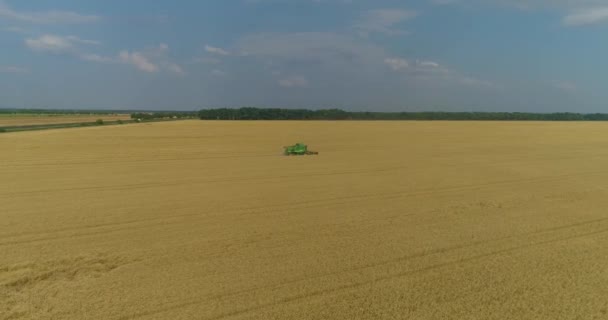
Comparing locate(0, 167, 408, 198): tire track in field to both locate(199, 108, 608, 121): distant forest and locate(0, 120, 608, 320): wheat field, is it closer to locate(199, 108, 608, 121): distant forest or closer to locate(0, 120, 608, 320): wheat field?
locate(0, 120, 608, 320): wheat field

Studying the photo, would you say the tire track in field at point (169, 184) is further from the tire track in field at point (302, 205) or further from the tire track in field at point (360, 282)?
the tire track in field at point (360, 282)

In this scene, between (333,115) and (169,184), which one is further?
(333,115)

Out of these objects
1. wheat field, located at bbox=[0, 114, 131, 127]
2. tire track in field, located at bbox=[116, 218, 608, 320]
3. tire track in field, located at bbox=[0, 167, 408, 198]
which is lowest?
tire track in field, located at bbox=[116, 218, 608, 320]

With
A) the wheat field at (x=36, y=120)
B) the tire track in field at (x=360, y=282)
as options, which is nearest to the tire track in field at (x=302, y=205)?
the tire track in field at (x=360, y=282)

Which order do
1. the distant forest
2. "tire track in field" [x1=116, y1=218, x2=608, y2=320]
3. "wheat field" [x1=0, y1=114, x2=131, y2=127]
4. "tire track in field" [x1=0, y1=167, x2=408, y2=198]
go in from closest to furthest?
1. "tire track in field" [x1=116, y1=218, x2=608, y2=320]
2. "tire track in field" [x1=0, y1=167, x2=408, y2=198]
3. "wheat field" [x1=0, y1=114, x2=131, y2=127]
4. the distant forest

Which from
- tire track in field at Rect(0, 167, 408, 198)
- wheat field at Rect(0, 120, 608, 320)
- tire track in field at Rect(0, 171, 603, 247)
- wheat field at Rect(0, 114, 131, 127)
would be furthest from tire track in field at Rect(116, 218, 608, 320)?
wheat field at Rect(0, 114, 131, 127)

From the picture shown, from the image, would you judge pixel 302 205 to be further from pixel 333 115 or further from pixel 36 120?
pixel 333 115

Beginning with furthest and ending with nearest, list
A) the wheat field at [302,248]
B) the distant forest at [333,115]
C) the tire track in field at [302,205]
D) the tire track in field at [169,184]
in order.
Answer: the distant forest at [333,115]
the tire track in field at [169,184]
the tire track in field at [302,205]
the wheat field at [302,248]

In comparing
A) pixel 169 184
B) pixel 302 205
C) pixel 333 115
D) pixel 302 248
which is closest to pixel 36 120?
pixel 333 115
